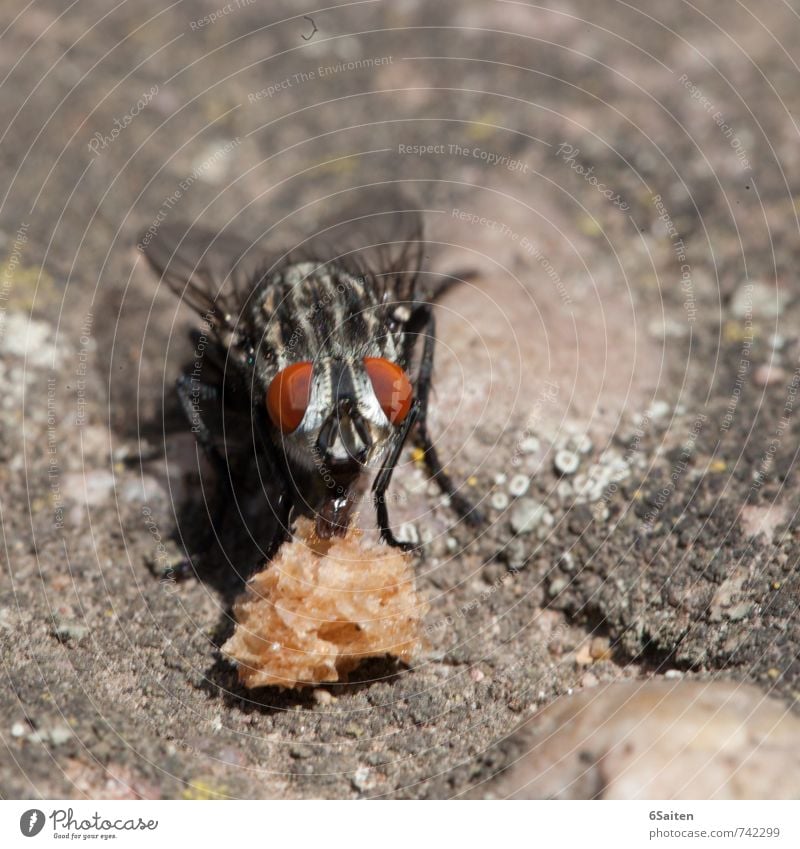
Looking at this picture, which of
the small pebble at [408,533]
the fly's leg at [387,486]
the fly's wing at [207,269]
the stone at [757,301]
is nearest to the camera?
the fly's leg at [387,486]

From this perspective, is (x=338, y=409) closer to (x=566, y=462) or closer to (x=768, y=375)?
(x=566, y=462)

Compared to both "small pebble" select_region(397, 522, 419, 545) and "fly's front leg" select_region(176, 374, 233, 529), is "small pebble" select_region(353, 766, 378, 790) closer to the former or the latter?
"small pebble" select_region(397, 522, 419, 545)

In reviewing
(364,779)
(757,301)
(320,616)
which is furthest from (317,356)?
(757,301)

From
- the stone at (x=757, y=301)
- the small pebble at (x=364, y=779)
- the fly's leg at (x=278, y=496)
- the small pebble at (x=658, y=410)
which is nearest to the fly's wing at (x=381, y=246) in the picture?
the fly's leg at (x=278, y=496)

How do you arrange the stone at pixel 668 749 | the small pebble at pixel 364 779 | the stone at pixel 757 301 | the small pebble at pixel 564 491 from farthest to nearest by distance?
the stone at pixel 757 301 < the small pebble at pixel 564 491 < the small pebble at pixel 364 779 < the stone at pixel 668 749

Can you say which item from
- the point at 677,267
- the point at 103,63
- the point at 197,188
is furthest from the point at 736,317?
the point at 103,63

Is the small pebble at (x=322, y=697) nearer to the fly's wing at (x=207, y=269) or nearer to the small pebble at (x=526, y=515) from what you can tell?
the small pebble at (x=526, y=515)

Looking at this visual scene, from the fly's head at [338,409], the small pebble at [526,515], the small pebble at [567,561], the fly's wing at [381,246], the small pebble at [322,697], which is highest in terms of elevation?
the fly's wing at [381,246]
